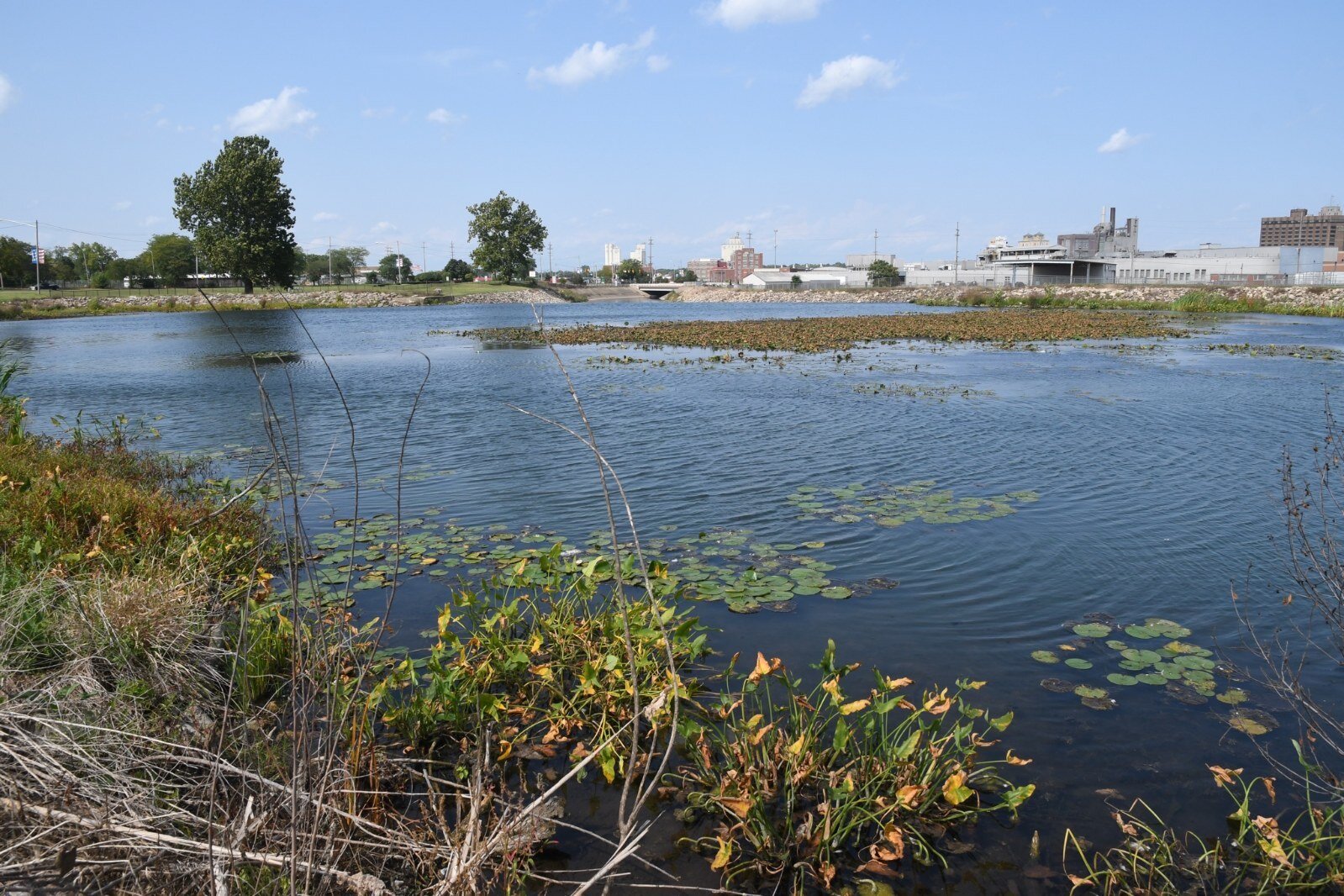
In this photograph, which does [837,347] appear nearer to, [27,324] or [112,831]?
[112,831]

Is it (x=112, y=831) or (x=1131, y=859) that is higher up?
(x=112, y=831)

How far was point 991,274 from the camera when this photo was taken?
3920 inches

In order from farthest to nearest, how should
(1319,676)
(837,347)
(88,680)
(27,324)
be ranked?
(27,324), (837,347), (1319,676), (88,680)

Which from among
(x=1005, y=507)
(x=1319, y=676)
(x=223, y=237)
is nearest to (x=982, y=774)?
(x=1319, y=676)

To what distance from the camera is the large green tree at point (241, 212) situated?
262 ft

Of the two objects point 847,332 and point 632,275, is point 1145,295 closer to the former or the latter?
point 847,332

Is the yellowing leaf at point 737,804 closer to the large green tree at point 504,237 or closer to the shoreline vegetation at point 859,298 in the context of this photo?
the shoreline vegetation at point 859,298

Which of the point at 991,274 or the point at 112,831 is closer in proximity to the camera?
the point at 112,831

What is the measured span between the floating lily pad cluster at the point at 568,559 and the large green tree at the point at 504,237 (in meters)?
120

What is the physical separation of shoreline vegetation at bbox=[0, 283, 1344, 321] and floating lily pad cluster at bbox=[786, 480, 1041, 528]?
29459mm

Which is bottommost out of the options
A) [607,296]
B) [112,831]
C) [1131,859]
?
[1131,859]

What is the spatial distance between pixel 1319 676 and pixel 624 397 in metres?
15.0

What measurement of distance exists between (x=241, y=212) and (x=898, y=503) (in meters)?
86.4

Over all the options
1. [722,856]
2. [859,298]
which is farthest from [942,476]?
[859,298]
